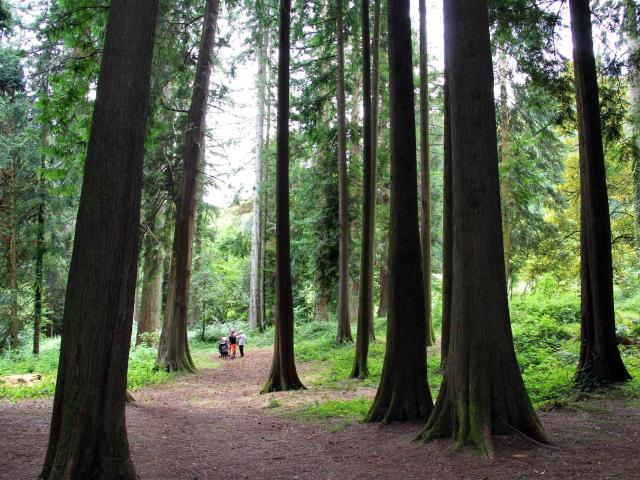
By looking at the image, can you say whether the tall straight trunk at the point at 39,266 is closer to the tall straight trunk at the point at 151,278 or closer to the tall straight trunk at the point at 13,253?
the tall straight trunk at the point at 13,253

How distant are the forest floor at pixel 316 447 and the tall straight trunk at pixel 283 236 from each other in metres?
1.51

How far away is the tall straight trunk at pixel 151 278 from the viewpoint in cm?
1582

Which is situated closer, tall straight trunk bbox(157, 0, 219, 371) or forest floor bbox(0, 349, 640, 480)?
forest floor bbox(0, 349, 640, 480)

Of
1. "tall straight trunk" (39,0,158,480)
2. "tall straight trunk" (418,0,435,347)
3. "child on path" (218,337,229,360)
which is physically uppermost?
"tall straight trunk" (418,0,435,347)

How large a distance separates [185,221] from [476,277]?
11.2m

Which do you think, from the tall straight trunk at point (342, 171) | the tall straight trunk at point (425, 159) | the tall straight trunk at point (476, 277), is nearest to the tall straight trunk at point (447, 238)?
the tall straight trunk at point (425, 159)

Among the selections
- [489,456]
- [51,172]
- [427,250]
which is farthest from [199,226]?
[489,456]

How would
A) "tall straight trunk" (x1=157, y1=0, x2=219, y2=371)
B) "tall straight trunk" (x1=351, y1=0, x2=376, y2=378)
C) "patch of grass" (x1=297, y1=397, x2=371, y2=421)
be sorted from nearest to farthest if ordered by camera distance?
"patch of grass" (x1=297, y1=397, x2=371, y2=421)
"tall straight trunk" (x1=351, y1=0, x2=376, y2=378)
"tall straight trunk" (x1=157, y1=0, x2=219, y2=371)

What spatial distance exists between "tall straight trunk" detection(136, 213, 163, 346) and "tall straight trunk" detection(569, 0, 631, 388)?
1178cm

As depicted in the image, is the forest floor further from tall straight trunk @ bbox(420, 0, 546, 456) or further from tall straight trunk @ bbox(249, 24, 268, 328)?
tall straight trunk @ bbox(249, 24, 268, 328)

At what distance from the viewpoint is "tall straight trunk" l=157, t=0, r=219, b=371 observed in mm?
14938

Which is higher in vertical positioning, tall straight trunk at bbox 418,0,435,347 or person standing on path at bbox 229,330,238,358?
tall straight trunk at bbox 418,0,435,347

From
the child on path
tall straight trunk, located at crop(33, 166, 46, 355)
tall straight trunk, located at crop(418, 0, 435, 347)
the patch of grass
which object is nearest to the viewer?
the patch of grass

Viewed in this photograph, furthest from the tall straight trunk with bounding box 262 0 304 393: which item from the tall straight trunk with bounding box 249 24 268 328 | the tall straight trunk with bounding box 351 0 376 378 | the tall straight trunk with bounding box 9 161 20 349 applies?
the tall straight trunk with bounding box 249 24 268 328
